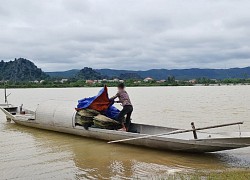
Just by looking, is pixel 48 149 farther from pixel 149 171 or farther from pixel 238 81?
pixel 238 81

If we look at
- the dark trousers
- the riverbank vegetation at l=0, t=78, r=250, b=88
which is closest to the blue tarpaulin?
the dark trousers

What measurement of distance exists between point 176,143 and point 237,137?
6.50 ft

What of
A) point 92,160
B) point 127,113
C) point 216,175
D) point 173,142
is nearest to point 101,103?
point 127,113

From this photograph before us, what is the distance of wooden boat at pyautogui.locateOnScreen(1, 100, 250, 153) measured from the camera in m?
9.71

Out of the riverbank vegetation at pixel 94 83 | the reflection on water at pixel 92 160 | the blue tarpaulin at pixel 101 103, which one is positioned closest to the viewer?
the reflection on water at pixel 92 160

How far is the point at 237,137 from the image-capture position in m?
9.23

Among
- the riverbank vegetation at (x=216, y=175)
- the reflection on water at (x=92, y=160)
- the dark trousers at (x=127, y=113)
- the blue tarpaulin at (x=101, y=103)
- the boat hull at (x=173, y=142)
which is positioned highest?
the blue tarpaulin at (x=101, y=103)

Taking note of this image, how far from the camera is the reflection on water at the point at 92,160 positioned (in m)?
9.30

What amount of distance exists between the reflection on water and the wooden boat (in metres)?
0.31

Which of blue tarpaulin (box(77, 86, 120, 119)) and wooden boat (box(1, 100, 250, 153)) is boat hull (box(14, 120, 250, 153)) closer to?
wooden boat (box(1, 100, 250, 153))

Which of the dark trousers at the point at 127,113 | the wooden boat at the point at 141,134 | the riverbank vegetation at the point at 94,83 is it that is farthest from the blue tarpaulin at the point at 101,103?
the riverbank vegetation at the point at 94,83

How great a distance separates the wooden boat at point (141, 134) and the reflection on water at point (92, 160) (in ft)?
1.01

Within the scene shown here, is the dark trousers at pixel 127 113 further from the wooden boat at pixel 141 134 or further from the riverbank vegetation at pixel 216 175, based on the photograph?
the riverbank vegetation at pixel 216 175

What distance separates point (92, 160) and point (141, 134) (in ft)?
6.10
